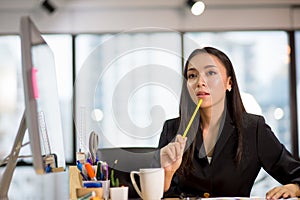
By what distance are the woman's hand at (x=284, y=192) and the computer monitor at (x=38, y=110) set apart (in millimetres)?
651

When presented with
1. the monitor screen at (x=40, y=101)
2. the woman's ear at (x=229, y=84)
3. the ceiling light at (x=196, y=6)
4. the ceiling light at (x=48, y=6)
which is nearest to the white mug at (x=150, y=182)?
the monitor screen at (x=40, y=101)

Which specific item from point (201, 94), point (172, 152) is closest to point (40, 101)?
point (172, 152)

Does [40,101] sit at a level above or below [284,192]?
above

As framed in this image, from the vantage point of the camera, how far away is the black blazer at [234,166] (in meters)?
1.70

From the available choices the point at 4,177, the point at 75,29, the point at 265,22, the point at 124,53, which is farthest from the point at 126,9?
the point at 4,177

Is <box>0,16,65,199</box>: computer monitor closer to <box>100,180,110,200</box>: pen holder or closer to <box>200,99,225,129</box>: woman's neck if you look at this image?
<box>100,180,110,200</box>: pen holder

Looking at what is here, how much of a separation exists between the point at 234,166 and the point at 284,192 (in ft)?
1.06

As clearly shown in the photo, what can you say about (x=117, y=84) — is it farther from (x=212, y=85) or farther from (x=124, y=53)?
(x=212, y=85)

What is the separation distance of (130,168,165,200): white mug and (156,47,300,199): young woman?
0.25m

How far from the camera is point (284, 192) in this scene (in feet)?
4.72

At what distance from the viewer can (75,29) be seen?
4535 millimetres

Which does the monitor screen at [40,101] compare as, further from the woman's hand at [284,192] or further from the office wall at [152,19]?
the office wall at [152,19]

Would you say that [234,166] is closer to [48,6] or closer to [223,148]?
[223,148]

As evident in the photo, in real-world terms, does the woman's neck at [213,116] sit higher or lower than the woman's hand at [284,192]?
higher
